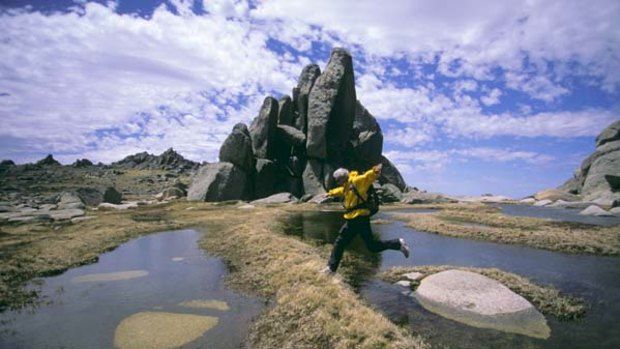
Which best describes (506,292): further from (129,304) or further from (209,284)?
(129,304)

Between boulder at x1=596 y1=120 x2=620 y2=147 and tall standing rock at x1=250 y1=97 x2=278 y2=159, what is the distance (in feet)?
219

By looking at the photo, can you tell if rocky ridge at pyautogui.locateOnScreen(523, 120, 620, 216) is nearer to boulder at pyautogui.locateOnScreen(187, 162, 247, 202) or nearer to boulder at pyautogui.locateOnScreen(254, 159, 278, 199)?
boulder at pyautogui.locateOnScreen(254, 159, 278, 199)

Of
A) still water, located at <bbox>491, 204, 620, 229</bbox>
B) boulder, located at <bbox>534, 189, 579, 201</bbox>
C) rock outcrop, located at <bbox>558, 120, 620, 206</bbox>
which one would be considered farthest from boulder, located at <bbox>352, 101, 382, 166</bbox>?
rock outcrop, located at <bbox>558, 120, 620, 206</bbox>

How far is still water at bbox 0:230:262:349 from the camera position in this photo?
1187 centimetres

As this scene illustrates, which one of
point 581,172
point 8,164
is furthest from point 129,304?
point 8,164

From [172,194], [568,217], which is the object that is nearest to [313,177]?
[172,194]

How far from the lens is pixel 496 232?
2866cm

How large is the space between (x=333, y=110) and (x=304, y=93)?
10.6 meters

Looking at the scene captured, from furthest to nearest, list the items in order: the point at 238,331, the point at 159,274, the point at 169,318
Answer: the point at 159,274
the point at 169,318
the point at 238,331

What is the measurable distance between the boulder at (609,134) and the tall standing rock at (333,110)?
52.0m

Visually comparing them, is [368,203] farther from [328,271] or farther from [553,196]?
[553,196]

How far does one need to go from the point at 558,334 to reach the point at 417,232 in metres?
20.4

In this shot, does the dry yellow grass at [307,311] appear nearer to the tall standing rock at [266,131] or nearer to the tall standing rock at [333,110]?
the tall standing rock at [333,110]

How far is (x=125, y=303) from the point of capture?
15.0m
